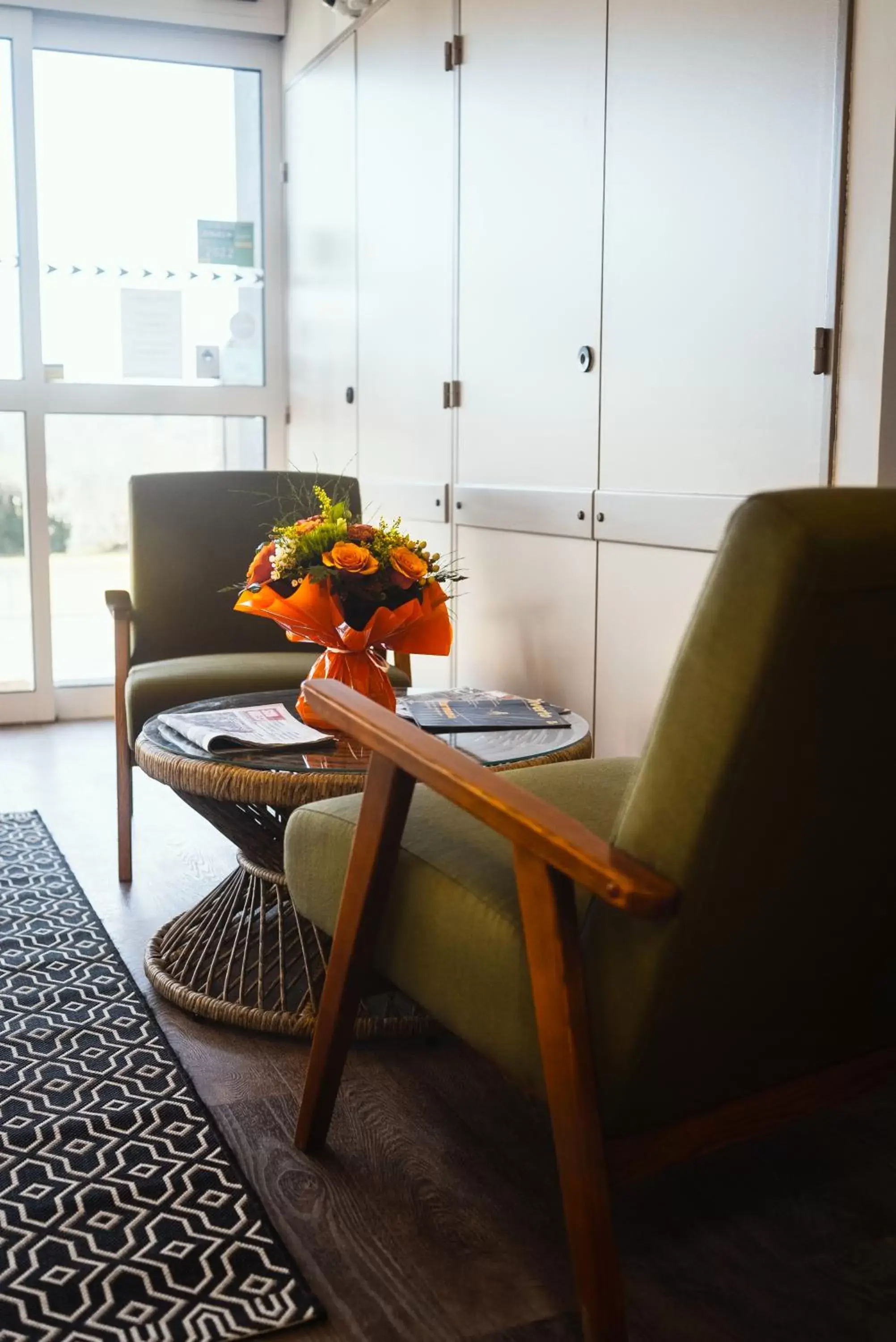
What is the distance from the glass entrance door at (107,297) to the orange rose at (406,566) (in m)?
2.49

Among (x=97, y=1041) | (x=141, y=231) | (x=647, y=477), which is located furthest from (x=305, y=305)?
(x=97, y=1041)

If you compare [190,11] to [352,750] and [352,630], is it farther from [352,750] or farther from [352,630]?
[352,750]

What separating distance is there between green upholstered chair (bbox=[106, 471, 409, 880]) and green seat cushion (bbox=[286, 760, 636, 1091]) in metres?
1.25

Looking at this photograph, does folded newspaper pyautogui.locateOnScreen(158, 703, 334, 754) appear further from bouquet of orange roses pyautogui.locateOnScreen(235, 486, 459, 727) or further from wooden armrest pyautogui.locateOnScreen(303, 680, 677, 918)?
wooden armrest pyautogui.locateOnScreen(303, 680, 677, 918)

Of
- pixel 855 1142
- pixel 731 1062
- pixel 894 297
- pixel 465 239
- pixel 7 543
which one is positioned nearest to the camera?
pixel 731 1062

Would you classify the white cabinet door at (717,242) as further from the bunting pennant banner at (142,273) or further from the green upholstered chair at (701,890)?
the bunting pennant banner at (142,273)

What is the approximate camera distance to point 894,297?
2.09 m

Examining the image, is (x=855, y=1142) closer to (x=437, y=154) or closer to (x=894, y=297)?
(x=894, y=297)

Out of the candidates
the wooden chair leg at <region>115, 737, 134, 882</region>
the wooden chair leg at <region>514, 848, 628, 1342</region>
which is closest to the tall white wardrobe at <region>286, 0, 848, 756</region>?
the wooden chair leg at <region>115, 737, 134, 882</region>

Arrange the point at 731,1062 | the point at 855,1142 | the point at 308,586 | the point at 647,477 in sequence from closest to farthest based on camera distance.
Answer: the point at 731,1062 < the point at 855,1142 < the point at 308,586 < the point at 647,477

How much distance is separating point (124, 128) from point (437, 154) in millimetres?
1631

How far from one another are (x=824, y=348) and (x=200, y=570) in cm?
172

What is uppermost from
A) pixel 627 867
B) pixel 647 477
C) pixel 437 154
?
pixel 437 154

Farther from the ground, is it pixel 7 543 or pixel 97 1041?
pixel 7 543
